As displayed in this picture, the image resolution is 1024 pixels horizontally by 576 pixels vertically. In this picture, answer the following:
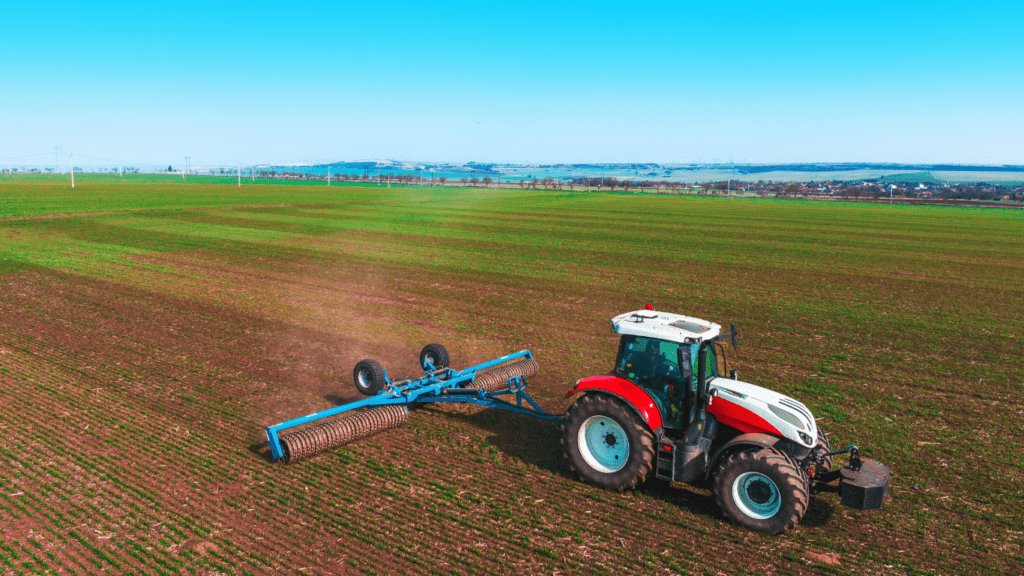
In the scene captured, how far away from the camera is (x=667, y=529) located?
8547mm

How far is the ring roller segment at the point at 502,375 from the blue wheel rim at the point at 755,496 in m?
5.13

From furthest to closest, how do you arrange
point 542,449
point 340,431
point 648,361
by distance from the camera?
point 542,449
point 340,431
point 648,361

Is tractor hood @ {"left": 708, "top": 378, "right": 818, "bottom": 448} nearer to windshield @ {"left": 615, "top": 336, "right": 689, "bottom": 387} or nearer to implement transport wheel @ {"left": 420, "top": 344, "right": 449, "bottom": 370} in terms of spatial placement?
windshield @ {"left": 615, "top": 336, "right": 689, "bottom": 387}

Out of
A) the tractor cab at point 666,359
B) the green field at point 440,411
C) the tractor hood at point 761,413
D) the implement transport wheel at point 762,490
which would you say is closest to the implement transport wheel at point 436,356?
the green field at point 440,411

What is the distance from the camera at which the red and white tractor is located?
8.14 metres

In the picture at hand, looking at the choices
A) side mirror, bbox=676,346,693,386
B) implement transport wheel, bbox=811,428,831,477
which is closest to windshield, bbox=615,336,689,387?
side mirror, bbox=676,346,693,386

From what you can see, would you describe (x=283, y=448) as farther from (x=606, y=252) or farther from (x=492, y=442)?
(x=606, y=252)

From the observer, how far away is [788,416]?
27.5ft

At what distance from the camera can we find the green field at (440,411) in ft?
26.7

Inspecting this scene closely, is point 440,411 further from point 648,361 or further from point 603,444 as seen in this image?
point 648,361

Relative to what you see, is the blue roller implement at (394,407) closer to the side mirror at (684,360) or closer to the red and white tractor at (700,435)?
the red and white tractor at (700,435)

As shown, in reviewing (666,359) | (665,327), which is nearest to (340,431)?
(666,359)

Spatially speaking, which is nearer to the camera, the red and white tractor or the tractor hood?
the red and white tractor

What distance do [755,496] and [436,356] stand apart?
23.6 feet
